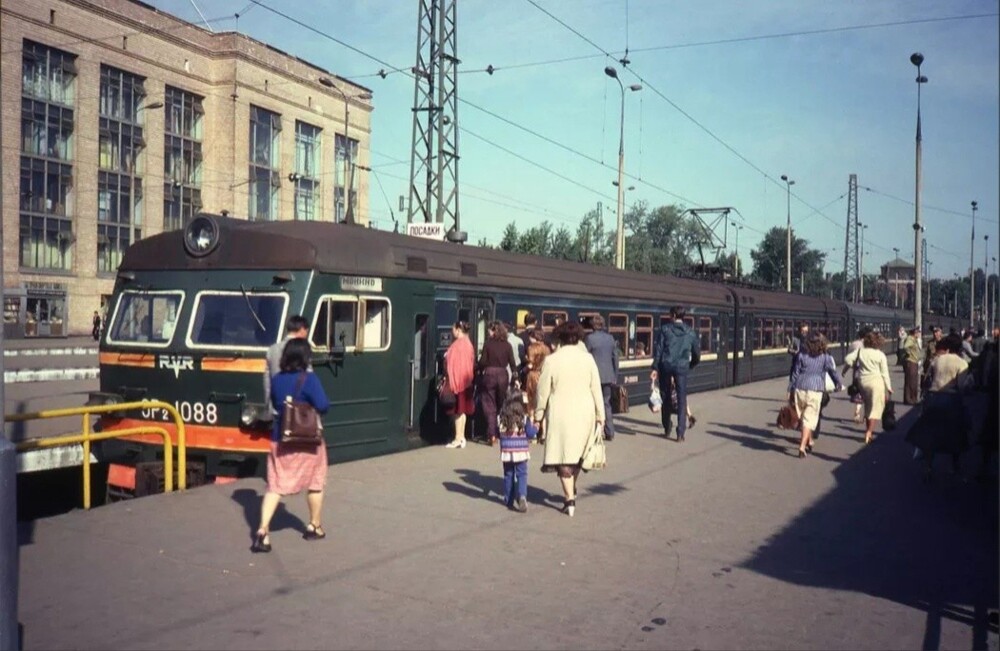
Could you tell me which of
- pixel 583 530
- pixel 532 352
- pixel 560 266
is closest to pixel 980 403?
pixel 560 266

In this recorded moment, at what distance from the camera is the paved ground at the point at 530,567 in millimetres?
5820

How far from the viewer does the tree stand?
3184 inches

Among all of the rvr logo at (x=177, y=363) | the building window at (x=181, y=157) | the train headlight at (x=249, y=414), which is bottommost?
the train headlight at (x=249, y=414)

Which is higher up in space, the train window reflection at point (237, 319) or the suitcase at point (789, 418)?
the train window reflection at point (237, 319)

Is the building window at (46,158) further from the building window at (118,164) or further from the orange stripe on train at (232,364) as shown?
the orange stripe on train at (232,364)

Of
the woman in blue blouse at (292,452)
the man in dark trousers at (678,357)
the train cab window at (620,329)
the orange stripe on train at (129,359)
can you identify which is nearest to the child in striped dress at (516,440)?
the woman in blue blouse at (292,452)

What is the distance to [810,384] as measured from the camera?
13289 millimetres

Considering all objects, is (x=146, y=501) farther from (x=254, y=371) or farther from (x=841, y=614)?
(x=841, y=614)

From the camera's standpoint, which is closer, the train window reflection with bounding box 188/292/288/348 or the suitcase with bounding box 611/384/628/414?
the train window reflection with bounding box 188/292/288/348

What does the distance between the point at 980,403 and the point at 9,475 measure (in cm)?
2268

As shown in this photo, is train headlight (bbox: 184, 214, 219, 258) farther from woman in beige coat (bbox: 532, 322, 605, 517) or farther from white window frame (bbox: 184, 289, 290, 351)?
woman in beige coat (bbox: 532, 322, 605, 517)

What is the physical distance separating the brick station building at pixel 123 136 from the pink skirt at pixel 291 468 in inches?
1214

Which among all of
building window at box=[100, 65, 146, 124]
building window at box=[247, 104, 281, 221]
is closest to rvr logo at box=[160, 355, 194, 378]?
building window at box=[100, 65, 146, 124]

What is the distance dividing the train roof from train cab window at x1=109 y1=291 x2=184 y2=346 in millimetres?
349
